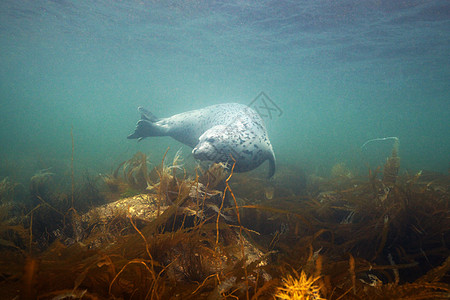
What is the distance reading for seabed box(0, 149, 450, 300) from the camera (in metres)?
0.92

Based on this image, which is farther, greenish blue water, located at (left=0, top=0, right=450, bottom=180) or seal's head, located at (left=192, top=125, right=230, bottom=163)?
greenish blue water, located at (left=0, top=0, right=450, bottom=180)

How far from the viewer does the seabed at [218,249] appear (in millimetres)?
922

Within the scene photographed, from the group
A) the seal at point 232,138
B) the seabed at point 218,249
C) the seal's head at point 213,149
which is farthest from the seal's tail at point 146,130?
the seal's head at point 213,149

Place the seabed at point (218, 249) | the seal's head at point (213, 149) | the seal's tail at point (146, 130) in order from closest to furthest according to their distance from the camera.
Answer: the seabed at point (218, 249)
the seal's head at point (213, 149)
the seal's tail at point (146, 130)

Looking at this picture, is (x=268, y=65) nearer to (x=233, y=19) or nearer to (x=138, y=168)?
(x=233, y=19)

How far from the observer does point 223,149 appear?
395 cm

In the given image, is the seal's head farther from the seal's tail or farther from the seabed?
the seal's tail

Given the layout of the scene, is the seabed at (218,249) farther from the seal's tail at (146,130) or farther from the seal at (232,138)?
the seal's tail at (146,130)

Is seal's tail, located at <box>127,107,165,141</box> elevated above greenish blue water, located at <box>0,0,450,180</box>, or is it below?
below

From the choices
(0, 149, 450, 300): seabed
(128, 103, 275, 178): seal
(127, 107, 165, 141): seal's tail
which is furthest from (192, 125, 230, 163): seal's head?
(127, 107, 165, 141): seal's tail

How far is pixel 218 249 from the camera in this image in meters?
1.78

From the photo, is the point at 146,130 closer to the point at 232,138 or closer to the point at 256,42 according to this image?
the point at 232,138

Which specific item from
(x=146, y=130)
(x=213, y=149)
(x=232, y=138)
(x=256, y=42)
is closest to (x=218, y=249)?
(x=213, y=149)

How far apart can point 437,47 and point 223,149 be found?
18182 mm
